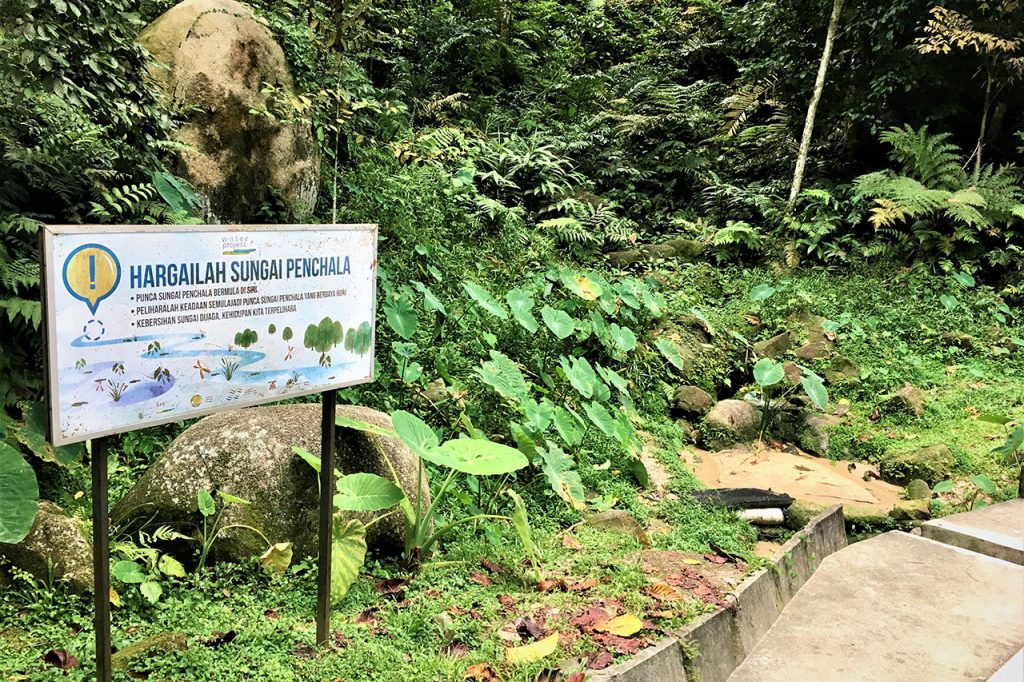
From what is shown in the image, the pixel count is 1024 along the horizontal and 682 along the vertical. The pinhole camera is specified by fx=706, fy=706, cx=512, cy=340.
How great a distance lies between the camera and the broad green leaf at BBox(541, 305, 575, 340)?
5328 mm

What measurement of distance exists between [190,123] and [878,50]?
8.91 metres

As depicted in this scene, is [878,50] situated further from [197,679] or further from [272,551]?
[197,679]

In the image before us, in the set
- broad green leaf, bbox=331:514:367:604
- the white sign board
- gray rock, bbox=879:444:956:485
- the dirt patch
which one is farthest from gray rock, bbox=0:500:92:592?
gray rock, bbox=879:444:956:485

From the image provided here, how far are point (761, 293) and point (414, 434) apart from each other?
240 inches

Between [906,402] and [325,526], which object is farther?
[906,402]

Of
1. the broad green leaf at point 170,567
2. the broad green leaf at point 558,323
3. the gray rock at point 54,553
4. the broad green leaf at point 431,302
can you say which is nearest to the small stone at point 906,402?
the broad green leaf at point 558,323

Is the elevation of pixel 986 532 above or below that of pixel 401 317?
below

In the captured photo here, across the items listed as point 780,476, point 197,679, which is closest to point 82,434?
point 197,679

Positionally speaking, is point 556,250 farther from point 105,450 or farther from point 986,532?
point 105,450

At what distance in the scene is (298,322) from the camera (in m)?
2.46

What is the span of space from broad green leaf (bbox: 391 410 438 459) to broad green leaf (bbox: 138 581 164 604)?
1107mm

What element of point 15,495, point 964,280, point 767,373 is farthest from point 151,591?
point 964,280

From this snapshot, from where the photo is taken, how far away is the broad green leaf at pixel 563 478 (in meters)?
3.95

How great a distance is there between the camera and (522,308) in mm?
5352
